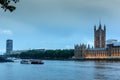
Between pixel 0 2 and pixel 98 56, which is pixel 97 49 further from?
pixel 0 2

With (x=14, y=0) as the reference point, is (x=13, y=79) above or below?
below

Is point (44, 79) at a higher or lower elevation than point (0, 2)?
lower

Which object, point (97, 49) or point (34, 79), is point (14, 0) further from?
point (97, 49)

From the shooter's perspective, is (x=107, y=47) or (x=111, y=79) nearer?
(x=111, y=79)

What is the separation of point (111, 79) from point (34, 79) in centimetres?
857

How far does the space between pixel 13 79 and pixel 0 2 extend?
98.6ft

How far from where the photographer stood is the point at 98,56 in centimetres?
19438

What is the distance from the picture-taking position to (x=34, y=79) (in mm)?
36781

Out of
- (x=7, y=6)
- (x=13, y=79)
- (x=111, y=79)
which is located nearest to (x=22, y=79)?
(x=13, y=79)

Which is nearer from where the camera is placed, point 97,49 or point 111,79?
point 111,79

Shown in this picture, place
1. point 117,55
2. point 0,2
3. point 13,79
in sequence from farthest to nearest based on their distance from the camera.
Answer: point 117,55 → point 13,79 → point 0,2

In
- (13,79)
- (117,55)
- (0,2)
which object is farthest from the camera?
(117,55)

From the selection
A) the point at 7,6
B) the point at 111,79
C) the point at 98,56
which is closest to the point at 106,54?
the point at 98,56

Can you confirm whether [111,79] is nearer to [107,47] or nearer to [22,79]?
[22,79]
